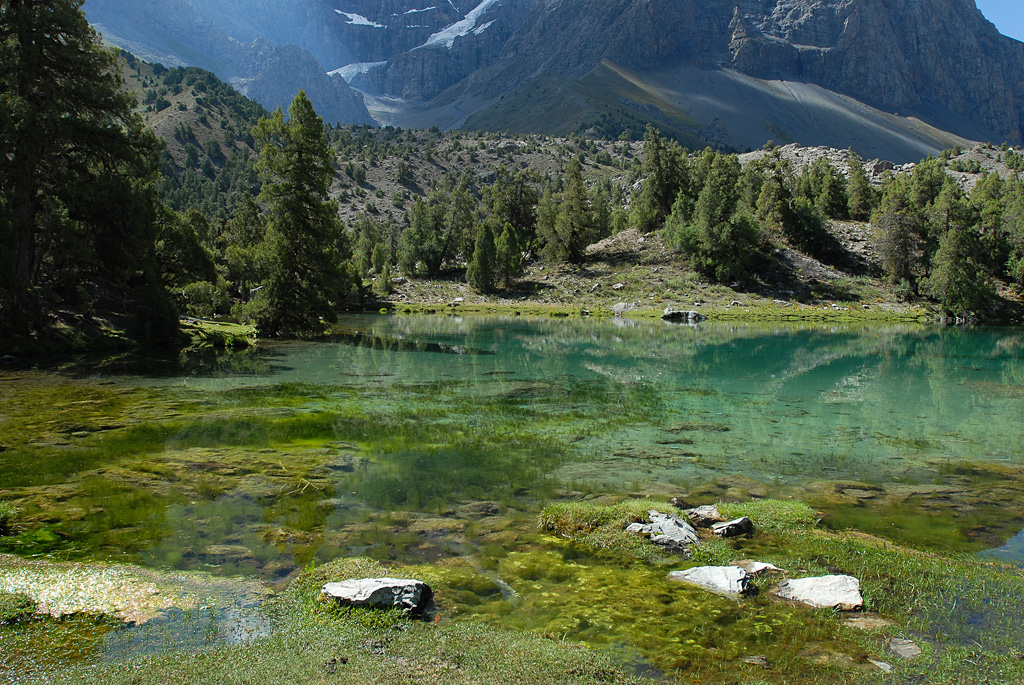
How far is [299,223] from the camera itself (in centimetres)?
3941

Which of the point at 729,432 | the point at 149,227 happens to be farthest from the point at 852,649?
the point at 149,227

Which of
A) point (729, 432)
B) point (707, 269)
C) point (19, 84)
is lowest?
point (729, 432)

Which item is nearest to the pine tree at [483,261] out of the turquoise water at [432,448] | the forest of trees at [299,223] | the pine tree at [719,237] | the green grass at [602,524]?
the forest of trees at [299,223]

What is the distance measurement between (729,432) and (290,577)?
43.1 ft

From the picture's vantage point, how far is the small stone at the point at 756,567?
24.6 feet

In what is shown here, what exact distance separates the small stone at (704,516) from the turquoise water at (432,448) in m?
1.34

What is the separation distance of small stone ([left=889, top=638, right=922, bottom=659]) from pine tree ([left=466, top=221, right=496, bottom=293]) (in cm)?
7994

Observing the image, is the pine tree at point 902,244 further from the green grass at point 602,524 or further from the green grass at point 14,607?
the green grass at point 14,607

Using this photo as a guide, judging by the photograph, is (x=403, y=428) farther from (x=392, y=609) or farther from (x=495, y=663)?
(x=495, y=663)

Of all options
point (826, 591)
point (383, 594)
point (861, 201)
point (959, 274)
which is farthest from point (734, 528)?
point (861, 201)

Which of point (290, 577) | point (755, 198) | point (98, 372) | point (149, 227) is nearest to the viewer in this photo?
point (290, 577)

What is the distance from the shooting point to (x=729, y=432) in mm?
16766

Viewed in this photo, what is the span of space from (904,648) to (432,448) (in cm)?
1006

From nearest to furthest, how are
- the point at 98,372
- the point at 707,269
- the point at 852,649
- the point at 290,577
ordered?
the point at 852,649
the point at 290,577
the point at 98,372
the point at 707,269
